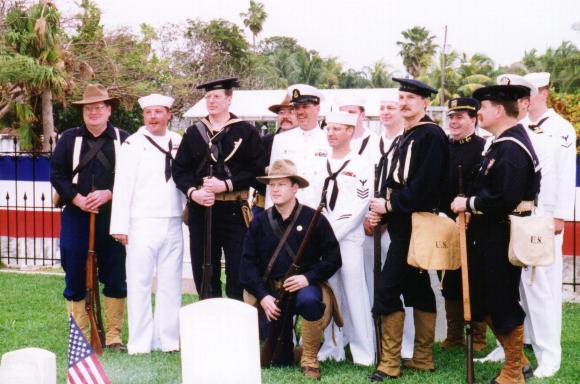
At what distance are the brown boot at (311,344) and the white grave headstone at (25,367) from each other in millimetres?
3373

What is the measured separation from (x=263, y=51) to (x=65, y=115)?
39.6 metres

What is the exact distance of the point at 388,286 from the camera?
5.86 meters

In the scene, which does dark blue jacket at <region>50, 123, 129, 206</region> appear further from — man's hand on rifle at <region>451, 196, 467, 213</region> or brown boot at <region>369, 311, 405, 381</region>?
man's hand on rifle at <region>451, 196, 467, 213</region>

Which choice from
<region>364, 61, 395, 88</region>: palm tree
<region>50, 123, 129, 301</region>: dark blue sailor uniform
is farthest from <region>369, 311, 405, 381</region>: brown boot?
<region>364, 61, 395, 88</region>: palm tree

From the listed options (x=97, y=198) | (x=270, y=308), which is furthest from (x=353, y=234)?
(x=97, y=198)

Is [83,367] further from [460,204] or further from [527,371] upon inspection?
[527,371]

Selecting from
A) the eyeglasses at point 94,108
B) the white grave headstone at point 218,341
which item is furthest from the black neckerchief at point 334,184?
the white grave headstone at point 218,341

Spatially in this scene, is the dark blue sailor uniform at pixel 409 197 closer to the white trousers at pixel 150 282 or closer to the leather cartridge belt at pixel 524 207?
the leather cartridge belt at pixel 524 207

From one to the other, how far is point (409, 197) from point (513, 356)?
4.26 feet

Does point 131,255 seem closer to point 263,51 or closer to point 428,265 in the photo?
point 428,265

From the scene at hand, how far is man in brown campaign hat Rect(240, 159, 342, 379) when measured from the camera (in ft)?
19.9

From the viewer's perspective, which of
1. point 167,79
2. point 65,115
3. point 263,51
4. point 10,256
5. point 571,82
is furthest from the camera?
point 263,51

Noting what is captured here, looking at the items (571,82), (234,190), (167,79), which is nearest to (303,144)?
(234,190)

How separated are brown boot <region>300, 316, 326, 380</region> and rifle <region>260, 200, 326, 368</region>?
158mm
